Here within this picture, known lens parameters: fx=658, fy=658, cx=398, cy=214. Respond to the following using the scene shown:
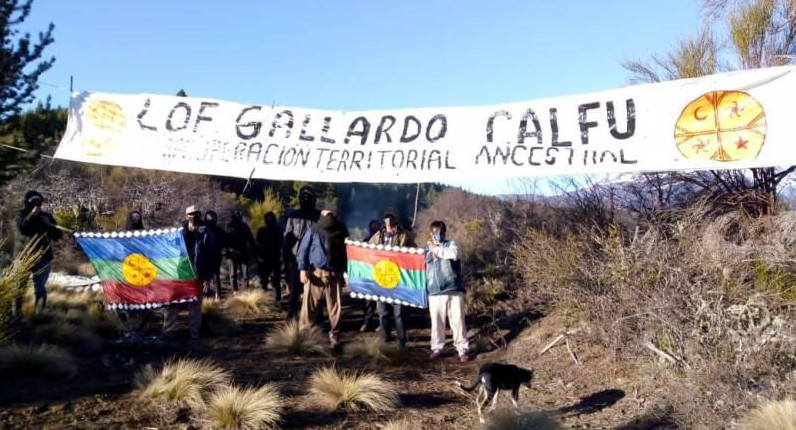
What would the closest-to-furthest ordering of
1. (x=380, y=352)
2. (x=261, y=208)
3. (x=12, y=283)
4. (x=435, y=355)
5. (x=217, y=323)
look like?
(x=12, y=283) < (x=380, y=352) < (x=435, y=355) < (x=217, y=323) < (x=261, y=208)

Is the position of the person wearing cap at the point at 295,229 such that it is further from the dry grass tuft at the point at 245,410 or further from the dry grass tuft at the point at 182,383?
the dry grass tuft at the point at 245,410

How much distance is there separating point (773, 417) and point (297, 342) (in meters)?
5.06

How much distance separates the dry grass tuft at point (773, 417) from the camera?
4.25 m

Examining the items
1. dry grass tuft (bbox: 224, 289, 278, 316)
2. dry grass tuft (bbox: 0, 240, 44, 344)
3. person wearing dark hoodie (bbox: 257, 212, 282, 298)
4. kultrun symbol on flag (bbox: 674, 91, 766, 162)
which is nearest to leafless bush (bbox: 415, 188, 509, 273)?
person wearing dark hoodie (bbox: 257, 212, 282, 298)

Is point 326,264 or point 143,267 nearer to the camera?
point 326,264

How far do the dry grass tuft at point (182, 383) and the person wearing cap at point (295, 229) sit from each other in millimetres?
2698

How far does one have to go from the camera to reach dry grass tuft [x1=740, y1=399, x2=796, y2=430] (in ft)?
14.0

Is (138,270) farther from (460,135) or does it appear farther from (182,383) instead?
(460,135)

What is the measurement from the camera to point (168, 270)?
8266mm

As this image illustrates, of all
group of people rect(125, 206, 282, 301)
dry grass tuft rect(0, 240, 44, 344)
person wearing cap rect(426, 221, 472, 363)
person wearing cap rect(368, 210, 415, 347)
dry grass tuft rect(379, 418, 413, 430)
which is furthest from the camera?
group of people rect(125, 206, 282, 301)

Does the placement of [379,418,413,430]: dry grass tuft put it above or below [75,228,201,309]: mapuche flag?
below

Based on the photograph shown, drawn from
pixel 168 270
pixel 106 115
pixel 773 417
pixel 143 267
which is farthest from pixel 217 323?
pixel 773 417

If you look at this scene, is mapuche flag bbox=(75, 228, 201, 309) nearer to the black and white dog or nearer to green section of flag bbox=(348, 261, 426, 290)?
green section of flag bbox=(348, 261, 426, 290)

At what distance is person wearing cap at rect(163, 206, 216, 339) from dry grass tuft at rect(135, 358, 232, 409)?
2160mm
